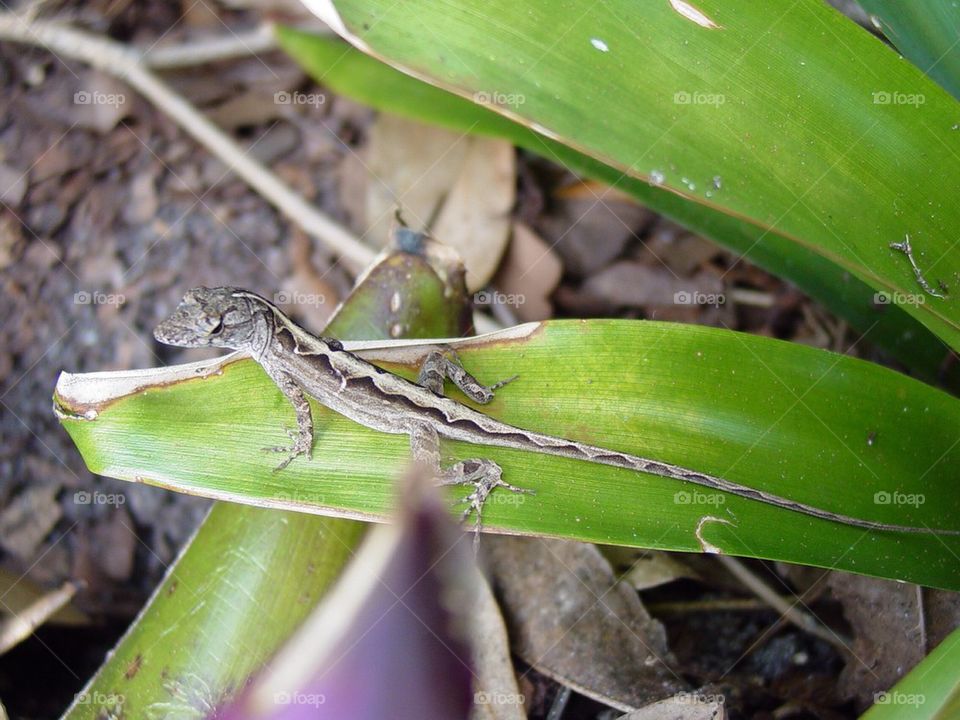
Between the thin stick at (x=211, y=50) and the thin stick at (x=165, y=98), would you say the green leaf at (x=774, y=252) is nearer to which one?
the thin stick at (x=165, y=98)

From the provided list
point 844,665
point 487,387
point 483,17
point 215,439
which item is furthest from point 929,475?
point 215,439

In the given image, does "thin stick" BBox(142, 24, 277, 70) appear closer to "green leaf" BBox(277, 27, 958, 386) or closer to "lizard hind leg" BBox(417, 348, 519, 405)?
"green leaf" BBox(277, 27, 958, 386)

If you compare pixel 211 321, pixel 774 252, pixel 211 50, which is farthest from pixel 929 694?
pixel 211 50

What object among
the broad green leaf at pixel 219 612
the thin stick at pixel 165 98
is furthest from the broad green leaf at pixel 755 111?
the thin stick at pixel 165 98

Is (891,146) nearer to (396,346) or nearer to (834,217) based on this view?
(834,217)

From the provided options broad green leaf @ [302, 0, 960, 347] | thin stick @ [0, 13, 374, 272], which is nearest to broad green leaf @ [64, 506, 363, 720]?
broad green leaf @ [302, 0, 960, 347]
